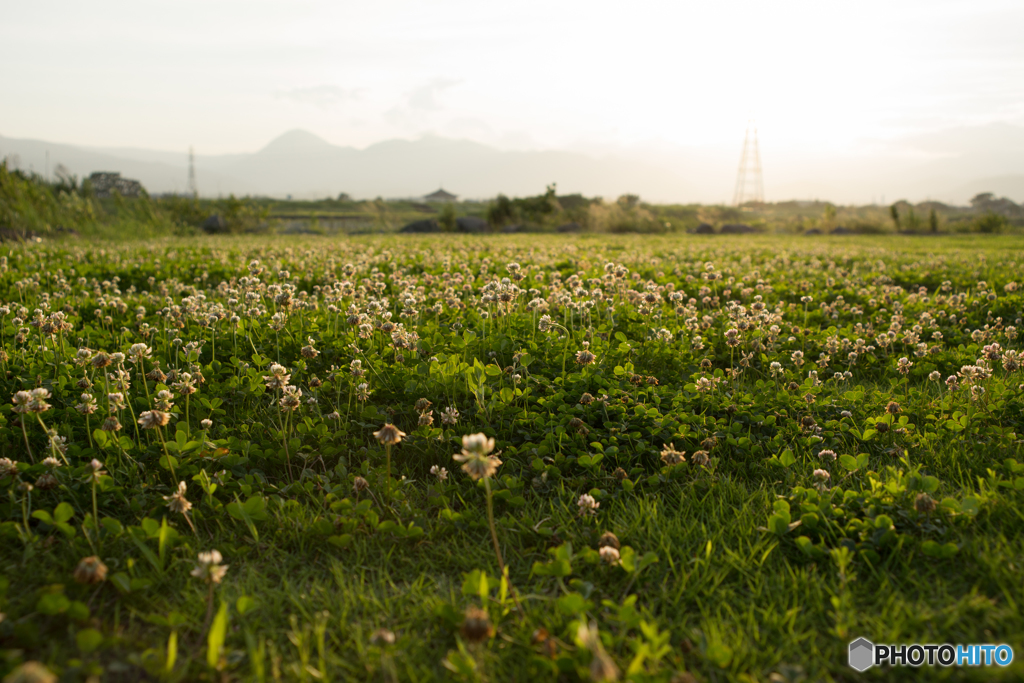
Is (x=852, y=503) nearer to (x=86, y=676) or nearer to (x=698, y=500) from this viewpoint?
(x=698, y=500)

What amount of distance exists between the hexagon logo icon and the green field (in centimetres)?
3

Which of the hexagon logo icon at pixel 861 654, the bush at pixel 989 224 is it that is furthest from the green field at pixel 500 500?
the bush at pixel 989 224

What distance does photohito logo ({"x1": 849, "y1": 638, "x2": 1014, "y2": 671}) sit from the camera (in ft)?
6.71

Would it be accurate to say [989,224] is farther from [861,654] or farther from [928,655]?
[861,654]

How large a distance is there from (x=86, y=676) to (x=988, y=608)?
10.9 feet

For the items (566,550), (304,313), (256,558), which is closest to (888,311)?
(566,550)

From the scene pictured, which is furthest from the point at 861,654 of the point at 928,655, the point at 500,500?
the point at 500,500

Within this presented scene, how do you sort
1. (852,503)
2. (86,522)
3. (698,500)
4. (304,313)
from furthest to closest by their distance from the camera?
(304,313)
(698,500)
(852,503)
(86,522)

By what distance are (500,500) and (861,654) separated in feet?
5.81

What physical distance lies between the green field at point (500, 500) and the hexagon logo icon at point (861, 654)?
25 mm

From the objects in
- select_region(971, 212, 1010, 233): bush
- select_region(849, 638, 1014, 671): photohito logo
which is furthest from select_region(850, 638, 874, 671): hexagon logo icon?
select_region(971, 212, 1010, 233): bush

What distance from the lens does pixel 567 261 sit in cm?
1019

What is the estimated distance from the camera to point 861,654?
2119 millimetres

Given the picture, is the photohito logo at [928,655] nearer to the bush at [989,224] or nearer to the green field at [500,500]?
the green field at [500,500]
